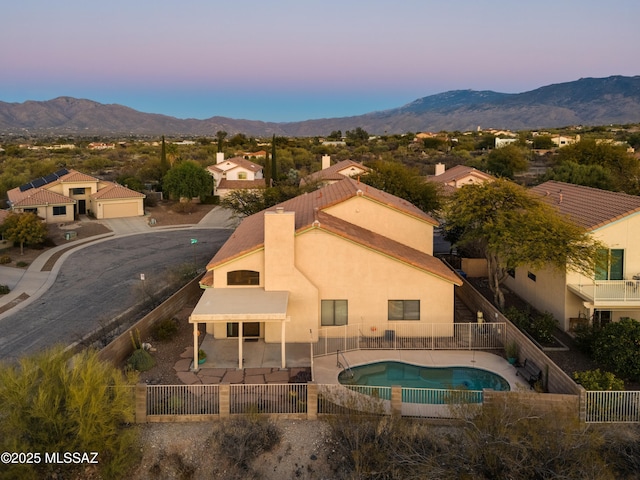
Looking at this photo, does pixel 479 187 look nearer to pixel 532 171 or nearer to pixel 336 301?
pixel 336 301

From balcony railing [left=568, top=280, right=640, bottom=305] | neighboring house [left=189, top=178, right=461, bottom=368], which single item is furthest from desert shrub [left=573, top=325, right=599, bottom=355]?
neighboring house [left=189, top=178, right=461, bottom=368]

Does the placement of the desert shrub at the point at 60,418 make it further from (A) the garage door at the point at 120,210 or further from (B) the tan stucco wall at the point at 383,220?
(A) the garage door at the point at 120,210

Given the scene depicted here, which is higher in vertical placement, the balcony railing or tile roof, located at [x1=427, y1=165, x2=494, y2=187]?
tile roof, located at [x1=427, y1=165, x2=494, y2=187]

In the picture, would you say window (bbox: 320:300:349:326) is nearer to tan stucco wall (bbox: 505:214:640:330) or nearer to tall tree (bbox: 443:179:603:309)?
tall tree (bbox: 443:179:603:309)

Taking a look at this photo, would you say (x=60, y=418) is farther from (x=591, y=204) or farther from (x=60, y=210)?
(x=60, y=210)

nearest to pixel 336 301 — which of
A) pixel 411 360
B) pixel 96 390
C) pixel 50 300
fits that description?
pixel 411 360

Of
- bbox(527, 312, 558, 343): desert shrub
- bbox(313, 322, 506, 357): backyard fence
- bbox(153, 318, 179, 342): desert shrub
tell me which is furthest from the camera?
bbox(153, 318, 179, 342): desert shrub

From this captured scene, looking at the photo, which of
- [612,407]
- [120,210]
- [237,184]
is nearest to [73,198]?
[120,210]
